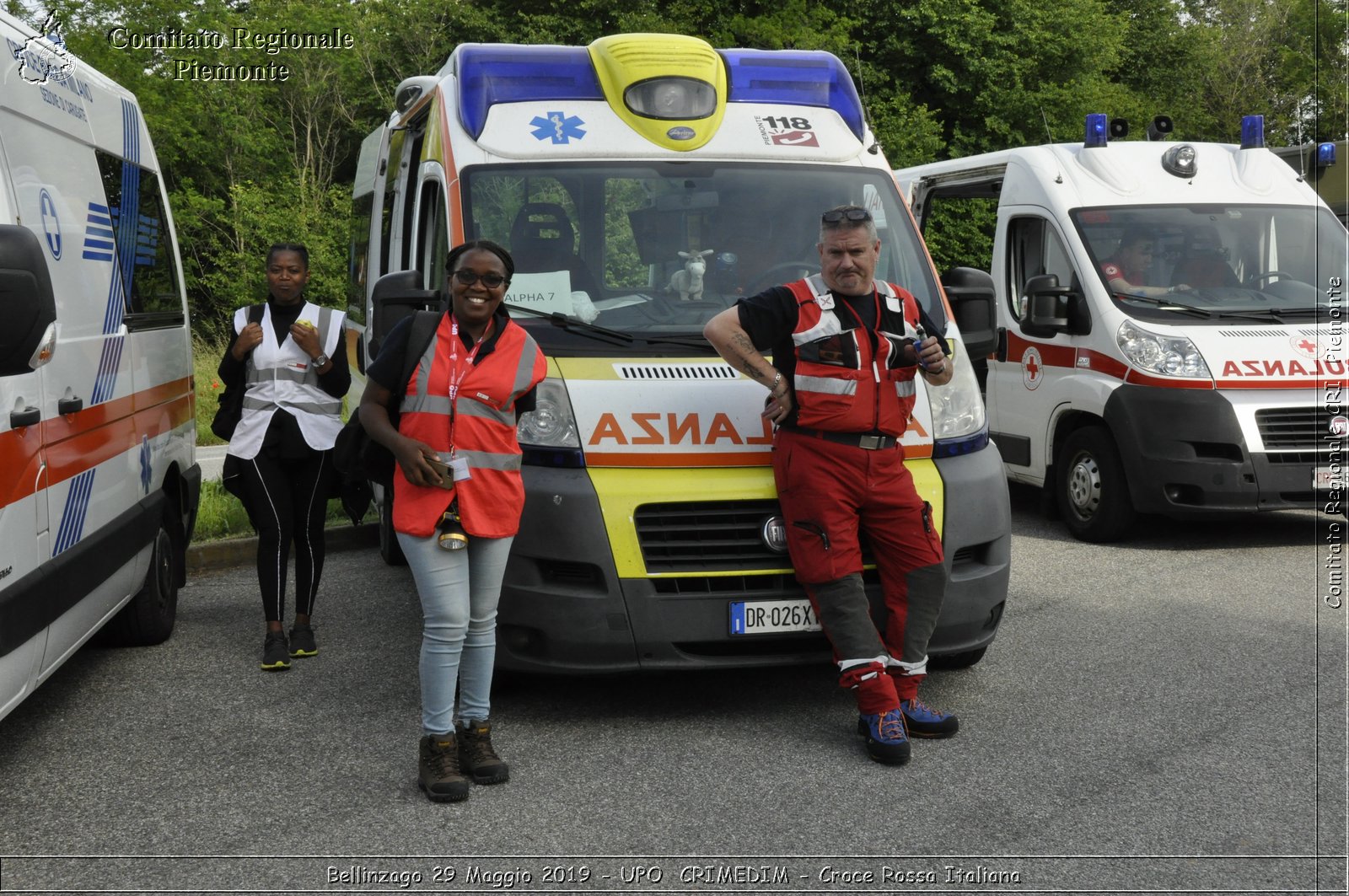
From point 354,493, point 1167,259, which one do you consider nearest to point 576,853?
point 354,493

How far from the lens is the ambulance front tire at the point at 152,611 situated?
253 inches

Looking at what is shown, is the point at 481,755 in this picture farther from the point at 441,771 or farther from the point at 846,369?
the point at 846,369

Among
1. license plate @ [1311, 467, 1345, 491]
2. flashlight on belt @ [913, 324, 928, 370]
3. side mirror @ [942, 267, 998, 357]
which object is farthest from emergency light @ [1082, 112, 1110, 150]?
flashlight on belt @ [913, 324, 928, 370]

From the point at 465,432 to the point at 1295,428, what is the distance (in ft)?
18.9

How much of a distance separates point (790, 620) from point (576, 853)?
1.37 meters

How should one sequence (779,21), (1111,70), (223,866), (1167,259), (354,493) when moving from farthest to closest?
(1111,70)
(779,21)
(1167,259)
(354,493)
(223,866)

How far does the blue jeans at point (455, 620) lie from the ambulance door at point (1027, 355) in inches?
219

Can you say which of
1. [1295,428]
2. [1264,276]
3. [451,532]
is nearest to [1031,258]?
[1264,276]

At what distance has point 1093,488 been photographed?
9.09m

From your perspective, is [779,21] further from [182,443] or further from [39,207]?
[39,207]

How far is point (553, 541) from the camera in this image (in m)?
5.03

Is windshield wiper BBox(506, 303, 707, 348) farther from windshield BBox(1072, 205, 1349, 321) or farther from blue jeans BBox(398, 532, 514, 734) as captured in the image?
windshield BBox(1072, 205, 1349, 321)

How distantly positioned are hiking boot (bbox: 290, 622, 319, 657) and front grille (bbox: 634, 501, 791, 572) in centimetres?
194

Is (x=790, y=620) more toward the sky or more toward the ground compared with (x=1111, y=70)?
more toward the ground
